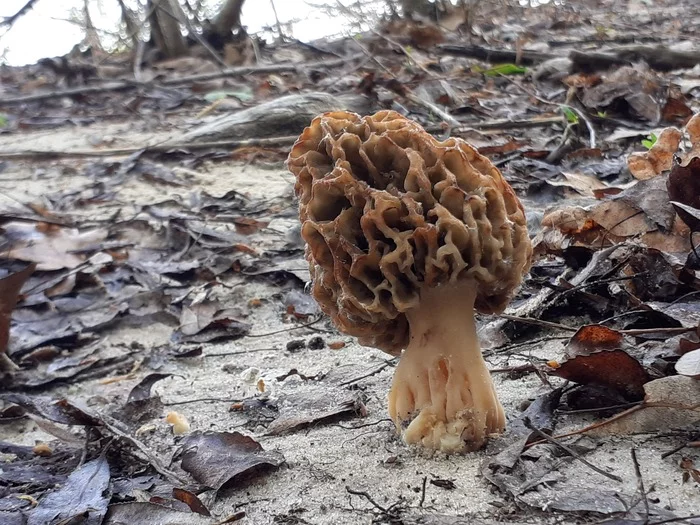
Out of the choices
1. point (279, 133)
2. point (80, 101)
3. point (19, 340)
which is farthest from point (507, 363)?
point (80, 101)

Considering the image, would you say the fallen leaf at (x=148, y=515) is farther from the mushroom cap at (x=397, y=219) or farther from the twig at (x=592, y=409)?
the twig at (x=592, y=409)

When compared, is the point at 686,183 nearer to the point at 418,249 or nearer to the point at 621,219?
the point at 621,219

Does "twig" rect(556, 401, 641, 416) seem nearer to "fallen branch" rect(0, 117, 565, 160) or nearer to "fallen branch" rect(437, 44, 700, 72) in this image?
"fallen branch" rect(0, 117, 565, 160)

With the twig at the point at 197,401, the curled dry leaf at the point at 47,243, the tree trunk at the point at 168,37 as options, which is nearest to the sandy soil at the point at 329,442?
the twig at the point at 197,401

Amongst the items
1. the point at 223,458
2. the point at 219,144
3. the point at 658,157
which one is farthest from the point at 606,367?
the point at 219,144

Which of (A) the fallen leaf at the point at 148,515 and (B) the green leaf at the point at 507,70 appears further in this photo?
(B) the green leaf at the point at 507,70

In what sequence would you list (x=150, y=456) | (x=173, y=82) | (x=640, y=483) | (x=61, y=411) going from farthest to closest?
(x=173, y=82) → (x=61, y=411) → (x=150, y=456) → (x=640, y=483)

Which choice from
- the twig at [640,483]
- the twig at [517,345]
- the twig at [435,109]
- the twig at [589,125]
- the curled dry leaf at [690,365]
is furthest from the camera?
the twig at [435,109]
